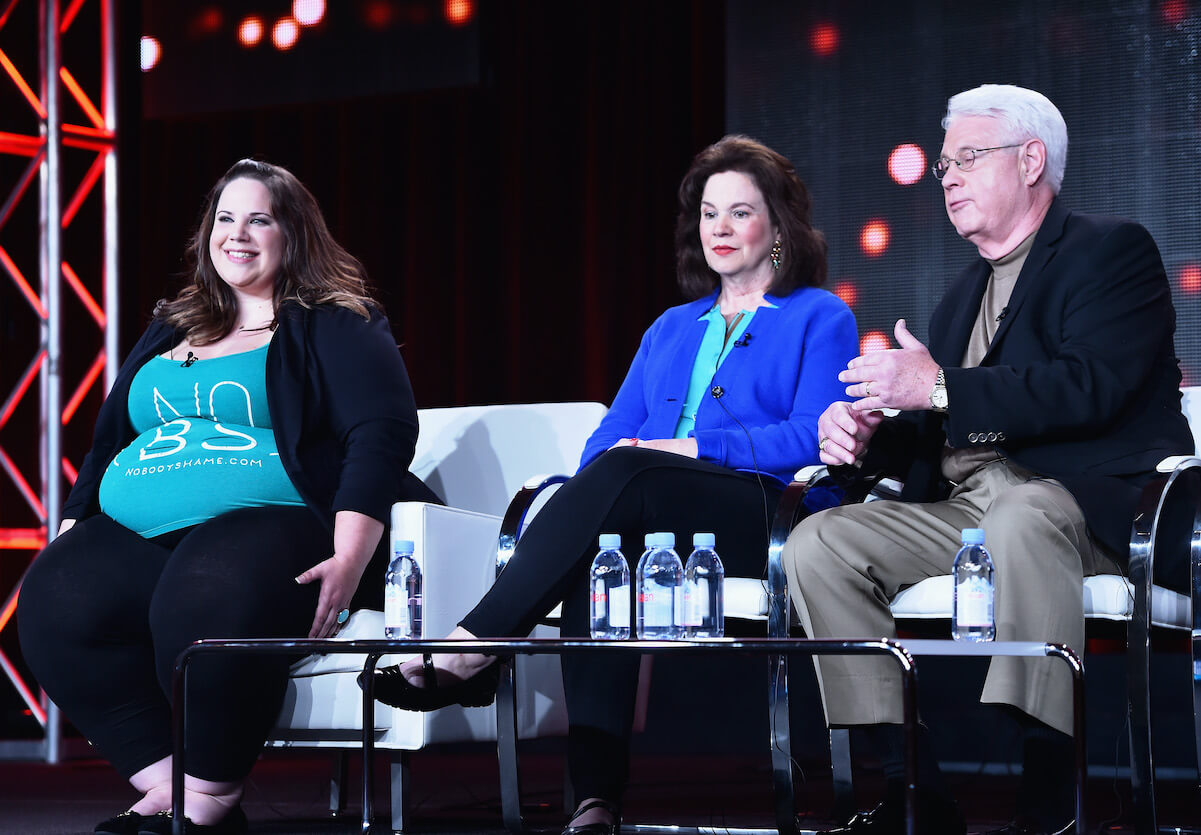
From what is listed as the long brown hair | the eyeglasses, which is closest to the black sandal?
the long brown hair

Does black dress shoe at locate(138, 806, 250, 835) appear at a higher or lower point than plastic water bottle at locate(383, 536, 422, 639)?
lower

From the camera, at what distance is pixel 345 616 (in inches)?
103

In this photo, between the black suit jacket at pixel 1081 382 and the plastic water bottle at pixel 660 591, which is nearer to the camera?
the plastic water bottle at pixel 660 591

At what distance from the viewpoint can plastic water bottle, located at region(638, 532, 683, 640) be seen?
7.12ft

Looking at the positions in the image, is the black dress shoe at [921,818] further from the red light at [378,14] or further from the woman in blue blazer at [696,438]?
the red light at [378,14]

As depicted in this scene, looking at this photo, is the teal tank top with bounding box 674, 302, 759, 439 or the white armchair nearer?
the white armchair

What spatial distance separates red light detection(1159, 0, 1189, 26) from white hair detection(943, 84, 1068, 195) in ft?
4.58

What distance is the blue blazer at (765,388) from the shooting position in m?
2.67

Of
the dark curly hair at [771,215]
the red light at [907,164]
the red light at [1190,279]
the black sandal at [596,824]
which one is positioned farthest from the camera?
the red light at [907,164]

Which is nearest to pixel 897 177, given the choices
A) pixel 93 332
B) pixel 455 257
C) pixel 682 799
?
pixel 455 257

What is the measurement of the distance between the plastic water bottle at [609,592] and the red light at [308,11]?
347 centimetres

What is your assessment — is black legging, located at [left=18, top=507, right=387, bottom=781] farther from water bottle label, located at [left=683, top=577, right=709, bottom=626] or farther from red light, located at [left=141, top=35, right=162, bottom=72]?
red light, located at [left=141, top=35, right=162, bottom=72]

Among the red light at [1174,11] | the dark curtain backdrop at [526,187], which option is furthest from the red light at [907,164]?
the red light at [1174,11]

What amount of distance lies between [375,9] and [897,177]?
2039 millimetres
